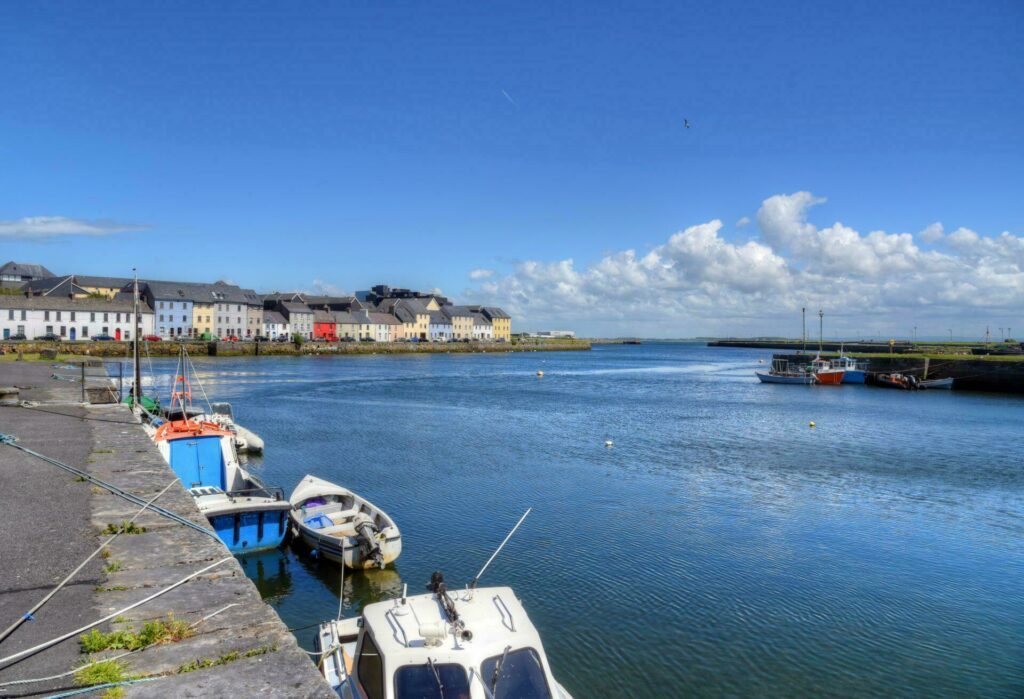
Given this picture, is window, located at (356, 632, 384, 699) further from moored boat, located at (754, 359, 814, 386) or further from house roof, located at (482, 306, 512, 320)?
house roof, located at (482, 306, 512, 320)

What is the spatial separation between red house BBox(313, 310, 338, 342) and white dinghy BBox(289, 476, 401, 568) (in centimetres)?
13465

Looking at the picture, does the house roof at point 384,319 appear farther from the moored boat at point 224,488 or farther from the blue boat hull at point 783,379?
the moored boat at point 224,488

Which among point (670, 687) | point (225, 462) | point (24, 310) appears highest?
point (24, 310)

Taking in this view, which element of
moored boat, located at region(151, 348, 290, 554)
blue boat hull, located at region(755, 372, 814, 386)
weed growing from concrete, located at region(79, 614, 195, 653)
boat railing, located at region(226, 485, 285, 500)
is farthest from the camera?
blue boat hull, located at region(755, 372, 814, 386)

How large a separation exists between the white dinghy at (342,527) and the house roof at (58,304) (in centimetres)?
10308

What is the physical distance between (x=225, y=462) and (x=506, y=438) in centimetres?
1912

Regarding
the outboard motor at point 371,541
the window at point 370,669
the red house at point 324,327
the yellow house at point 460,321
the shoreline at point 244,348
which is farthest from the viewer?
the yellow house at point 460,321

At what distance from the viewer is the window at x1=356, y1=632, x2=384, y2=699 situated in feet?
25.8

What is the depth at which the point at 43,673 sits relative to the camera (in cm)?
593

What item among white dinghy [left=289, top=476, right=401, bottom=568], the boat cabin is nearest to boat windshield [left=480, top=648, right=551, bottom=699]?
the boat cabin

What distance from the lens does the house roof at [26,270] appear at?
144 meters

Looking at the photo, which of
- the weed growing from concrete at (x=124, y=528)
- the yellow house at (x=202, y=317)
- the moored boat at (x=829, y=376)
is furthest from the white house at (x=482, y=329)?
the weed growing from concrete at (x=124, y=528)

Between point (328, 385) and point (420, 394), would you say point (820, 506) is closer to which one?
point (420, 394)

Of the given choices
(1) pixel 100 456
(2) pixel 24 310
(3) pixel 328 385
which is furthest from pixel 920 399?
(2) pixel 24 310
